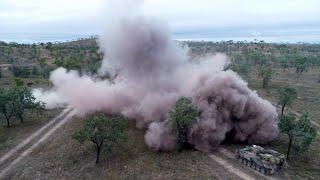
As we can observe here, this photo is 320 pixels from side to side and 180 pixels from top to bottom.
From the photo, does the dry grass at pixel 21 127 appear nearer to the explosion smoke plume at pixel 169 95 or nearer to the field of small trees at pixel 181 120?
the field of small trees at pixel 181 120

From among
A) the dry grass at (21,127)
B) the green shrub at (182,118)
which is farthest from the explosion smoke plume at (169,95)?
the dry grass at (21,127)

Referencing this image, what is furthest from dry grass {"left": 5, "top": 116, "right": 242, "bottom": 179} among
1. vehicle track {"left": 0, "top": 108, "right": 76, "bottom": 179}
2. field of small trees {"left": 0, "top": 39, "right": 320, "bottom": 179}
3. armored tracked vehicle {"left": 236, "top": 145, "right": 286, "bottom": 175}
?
armored tracked vehicle {"left": 236, "top": 145, "right": 286, "bottom": 175}

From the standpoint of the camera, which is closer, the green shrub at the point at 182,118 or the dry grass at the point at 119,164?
the dry grass at the point at 119,164

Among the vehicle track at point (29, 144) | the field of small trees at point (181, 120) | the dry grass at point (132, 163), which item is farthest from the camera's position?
the vehicle track at point (29, 144)

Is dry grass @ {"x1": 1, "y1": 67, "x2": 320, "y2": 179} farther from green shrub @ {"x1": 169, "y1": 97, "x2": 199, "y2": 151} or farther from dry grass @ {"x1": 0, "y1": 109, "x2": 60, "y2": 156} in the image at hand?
dry grass @ {"x1": 0, "y1": 109, "x2": 60, "y2": 156}

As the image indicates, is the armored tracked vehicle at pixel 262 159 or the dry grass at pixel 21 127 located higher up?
the armored tracked vehicle at pixel 262 159

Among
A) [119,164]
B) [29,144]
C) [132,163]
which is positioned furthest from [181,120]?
[29,144]
